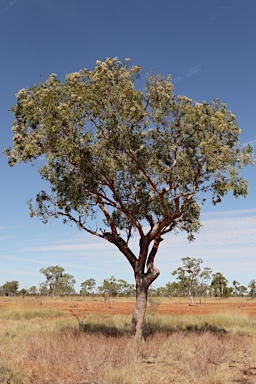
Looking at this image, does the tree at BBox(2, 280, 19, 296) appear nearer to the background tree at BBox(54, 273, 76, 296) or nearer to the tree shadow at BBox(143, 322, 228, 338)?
the background tree at BBox(54, 273, 76, 296)

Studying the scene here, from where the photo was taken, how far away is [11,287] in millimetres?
123125

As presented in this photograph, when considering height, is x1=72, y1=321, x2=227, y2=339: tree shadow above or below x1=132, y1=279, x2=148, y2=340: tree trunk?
below

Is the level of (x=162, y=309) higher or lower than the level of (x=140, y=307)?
lower

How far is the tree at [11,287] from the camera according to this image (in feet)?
404

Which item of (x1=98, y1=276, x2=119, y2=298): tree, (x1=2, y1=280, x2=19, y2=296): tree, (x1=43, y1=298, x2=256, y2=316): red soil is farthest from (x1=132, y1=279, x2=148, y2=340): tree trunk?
(x1=2, y1=280, x2=19, y2=296): tree

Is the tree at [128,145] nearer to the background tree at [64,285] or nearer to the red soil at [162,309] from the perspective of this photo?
the red soil at [162,309]

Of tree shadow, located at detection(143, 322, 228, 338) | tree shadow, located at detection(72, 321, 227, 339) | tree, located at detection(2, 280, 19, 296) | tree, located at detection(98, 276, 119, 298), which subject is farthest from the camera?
tree, located at detection(2, 280, 19, 296)

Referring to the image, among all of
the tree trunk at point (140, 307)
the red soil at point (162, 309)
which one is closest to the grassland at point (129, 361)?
the tree trunk at point (140, 307)

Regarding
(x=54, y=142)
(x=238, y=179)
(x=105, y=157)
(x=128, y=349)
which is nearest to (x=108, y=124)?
(x=105, y=157)

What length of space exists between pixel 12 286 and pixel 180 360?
120 metres

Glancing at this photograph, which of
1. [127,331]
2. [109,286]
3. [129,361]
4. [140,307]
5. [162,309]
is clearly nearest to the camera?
[129,361]

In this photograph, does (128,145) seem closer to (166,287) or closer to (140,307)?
(140,307)

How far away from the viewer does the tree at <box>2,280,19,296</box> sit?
123m

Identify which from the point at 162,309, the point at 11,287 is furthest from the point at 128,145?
the point at 11,287
